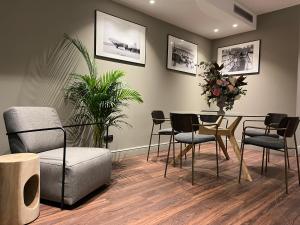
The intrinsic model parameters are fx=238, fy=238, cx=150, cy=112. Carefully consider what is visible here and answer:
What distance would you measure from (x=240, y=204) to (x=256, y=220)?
304 millimetres

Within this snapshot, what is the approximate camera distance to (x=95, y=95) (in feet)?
9.86

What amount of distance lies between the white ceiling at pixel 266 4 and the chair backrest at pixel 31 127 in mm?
3807

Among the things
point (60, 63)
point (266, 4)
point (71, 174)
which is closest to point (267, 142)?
point (71, 174)

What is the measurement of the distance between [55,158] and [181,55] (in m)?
3.57

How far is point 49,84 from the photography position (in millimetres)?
3061

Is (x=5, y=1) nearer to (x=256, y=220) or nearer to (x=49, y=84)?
(x=49, y=84)

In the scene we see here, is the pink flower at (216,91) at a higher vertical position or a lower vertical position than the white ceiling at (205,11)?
lower

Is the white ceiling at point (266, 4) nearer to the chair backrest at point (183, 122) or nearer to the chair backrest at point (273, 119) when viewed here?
the chair backrest at point (273, 119)

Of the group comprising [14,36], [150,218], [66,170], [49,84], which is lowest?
[150,218]

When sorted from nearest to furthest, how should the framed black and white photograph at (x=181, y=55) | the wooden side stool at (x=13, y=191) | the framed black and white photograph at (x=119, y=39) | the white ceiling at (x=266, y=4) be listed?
the wooden side stool at (x=13, y=191), the framed black and white photograph at (x=119, y=39), the white ceiling at (x=266, y=4), the framed black and white photograph at (x=181, y=55)

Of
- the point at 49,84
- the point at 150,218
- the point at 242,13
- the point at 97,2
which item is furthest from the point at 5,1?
the point at 242,13

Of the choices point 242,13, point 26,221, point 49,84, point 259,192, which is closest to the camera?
point 26,221

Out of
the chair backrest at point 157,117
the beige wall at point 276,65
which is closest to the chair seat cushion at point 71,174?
the chair backrest at point 157,117

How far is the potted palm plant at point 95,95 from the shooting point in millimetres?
3055
